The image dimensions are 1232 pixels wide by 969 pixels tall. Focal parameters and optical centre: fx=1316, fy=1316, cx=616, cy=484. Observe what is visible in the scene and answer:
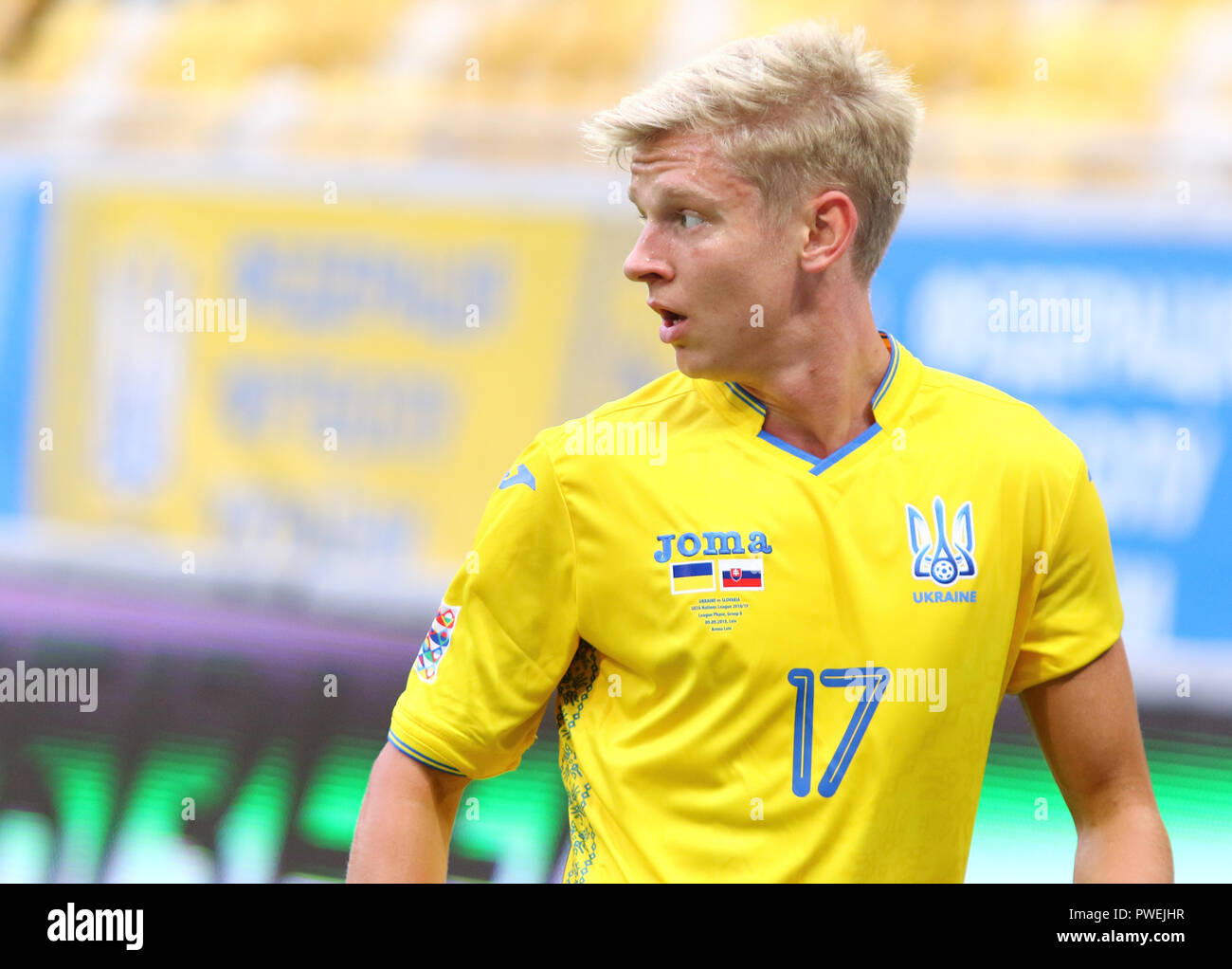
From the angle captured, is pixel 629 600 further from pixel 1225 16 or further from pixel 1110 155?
pixel 1225 16

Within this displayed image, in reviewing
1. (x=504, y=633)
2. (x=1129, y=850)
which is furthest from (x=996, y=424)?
(x=504, y=633)

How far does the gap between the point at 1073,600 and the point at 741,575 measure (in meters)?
0.37

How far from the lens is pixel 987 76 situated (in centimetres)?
339

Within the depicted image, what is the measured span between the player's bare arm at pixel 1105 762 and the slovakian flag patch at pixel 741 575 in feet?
1.19

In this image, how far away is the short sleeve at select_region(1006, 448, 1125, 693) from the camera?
1434mm

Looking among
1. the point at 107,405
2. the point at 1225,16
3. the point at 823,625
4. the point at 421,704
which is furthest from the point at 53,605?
the point at 1225,16

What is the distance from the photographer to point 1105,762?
4.73ft

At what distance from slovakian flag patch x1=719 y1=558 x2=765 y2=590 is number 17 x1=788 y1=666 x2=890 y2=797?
99 millimetres

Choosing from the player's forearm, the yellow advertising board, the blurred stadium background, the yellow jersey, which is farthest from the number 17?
Answer: the yellow advertising board

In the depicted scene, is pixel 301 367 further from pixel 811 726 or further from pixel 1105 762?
pixel 1105 762

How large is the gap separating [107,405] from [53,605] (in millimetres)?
556

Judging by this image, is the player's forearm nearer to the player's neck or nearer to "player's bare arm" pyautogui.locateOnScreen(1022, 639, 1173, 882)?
"player's bare arm" pyautogui.locateOnScreen(1022, 639, 1173, 882)

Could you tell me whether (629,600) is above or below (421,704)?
above

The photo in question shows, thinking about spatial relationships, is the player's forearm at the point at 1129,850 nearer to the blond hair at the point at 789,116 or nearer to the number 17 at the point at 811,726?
the number 17 at the point at 811,726
